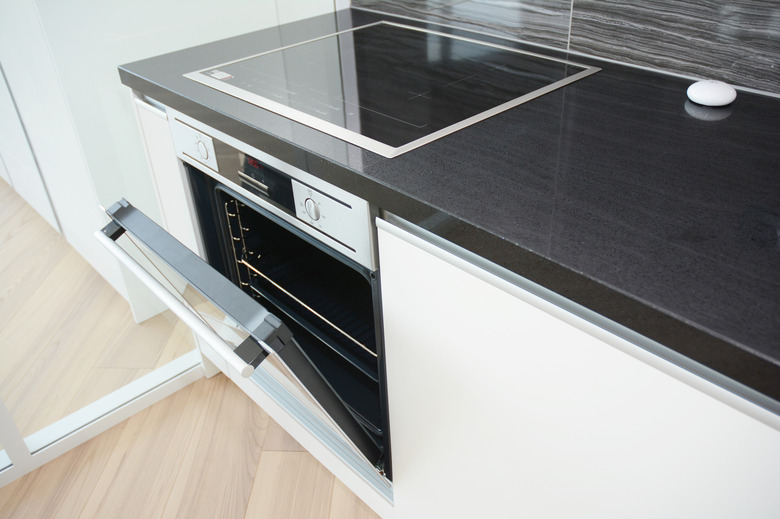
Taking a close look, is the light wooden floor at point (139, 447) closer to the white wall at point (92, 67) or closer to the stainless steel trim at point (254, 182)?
the white wall at point (92, 67)

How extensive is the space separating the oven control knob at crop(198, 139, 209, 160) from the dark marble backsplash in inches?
27.9

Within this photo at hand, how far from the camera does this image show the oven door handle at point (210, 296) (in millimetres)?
843

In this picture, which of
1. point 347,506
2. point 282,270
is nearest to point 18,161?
point 282,270

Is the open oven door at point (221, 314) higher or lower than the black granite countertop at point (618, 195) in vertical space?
lower

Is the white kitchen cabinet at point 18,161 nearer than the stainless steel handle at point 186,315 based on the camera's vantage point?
No

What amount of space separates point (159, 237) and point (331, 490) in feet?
2.95

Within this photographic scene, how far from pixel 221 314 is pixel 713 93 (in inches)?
34.7

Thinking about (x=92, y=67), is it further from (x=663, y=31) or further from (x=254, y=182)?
(x=663, y=31)

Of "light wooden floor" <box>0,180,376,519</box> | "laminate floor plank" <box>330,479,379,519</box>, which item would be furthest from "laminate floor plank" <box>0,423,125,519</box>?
"laminate floor plank" <box>330,479,379,519</box>

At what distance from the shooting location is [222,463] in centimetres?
169

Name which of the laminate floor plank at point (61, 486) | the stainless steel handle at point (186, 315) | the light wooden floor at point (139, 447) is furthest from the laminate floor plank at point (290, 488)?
the stainless steel handle at point (186, 315)

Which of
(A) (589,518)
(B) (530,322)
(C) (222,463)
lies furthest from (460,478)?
(C) (222,463)

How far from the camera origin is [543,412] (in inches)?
32.7

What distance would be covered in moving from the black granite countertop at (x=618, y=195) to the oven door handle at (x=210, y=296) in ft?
0.74
